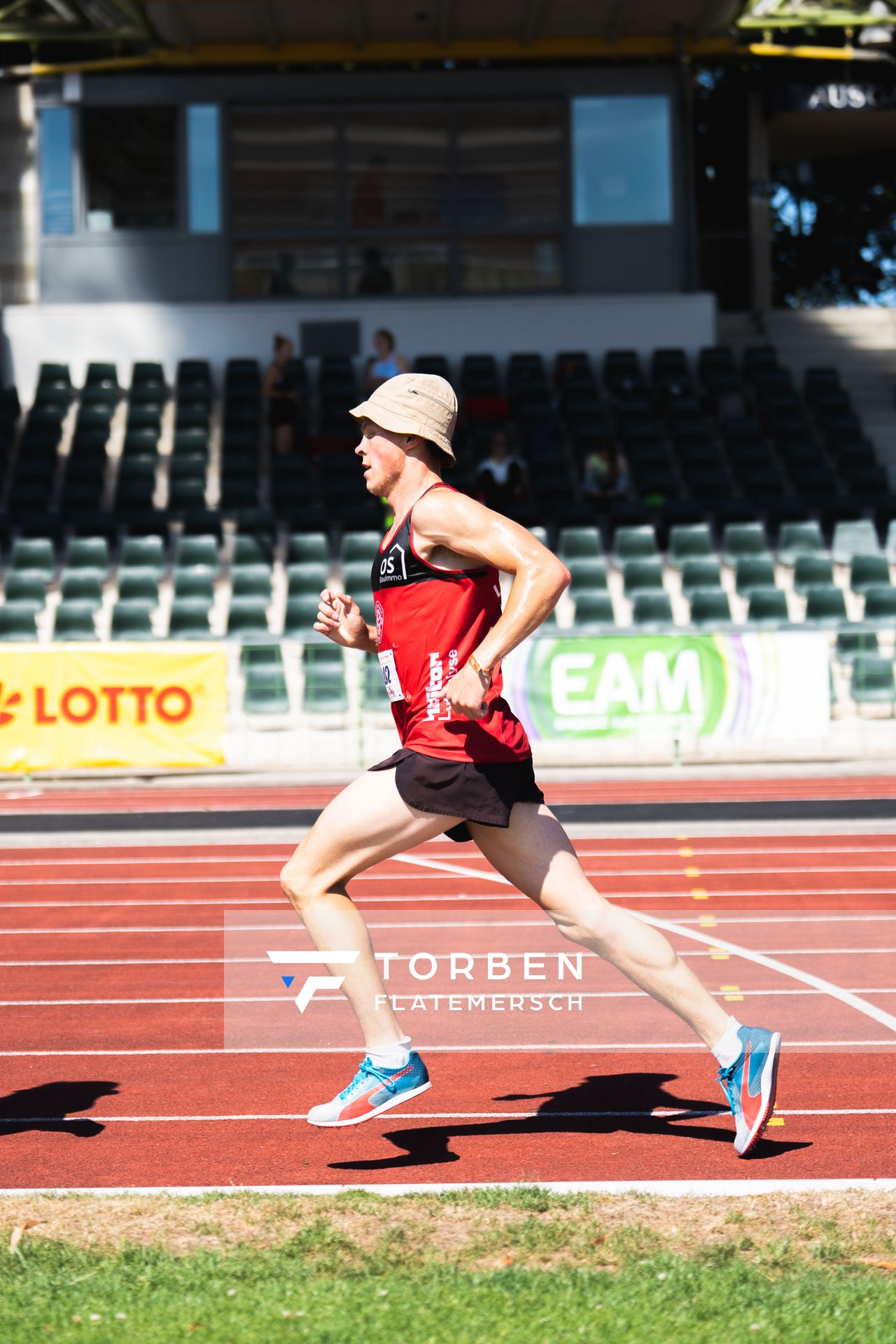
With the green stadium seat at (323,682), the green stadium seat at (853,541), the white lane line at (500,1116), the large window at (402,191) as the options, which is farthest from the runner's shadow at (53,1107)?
the large window at (402,191)

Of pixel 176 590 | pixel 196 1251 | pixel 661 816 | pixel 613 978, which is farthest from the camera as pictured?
pixel 176 590

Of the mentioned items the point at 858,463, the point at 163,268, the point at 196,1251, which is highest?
the point at 163,268

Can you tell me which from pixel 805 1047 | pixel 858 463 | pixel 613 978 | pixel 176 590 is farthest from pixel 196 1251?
pixel 858 463

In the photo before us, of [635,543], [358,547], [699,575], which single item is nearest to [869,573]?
[699,575]

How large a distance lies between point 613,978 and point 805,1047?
4.65ft

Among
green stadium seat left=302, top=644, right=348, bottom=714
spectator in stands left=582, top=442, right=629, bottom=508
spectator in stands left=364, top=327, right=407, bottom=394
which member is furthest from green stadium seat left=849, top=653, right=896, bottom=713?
spectator in stands left=364, top=327, right=407, bottom=394

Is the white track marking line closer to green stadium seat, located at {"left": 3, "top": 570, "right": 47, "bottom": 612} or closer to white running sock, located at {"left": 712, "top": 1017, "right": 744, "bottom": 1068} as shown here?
white running sock, located at {"left": 712, "top": 1017, "right": 744, "bottom": 1068}

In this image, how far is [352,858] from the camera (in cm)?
459

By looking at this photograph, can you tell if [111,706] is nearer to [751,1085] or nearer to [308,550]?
[308,550]

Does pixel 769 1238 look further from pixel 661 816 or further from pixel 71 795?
pixel 71 795

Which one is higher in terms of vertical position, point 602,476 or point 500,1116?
point 602,476

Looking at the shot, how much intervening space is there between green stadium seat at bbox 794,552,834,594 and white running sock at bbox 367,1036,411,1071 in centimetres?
1444

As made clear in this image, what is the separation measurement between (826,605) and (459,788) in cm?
1405

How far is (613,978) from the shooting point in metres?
7.35
